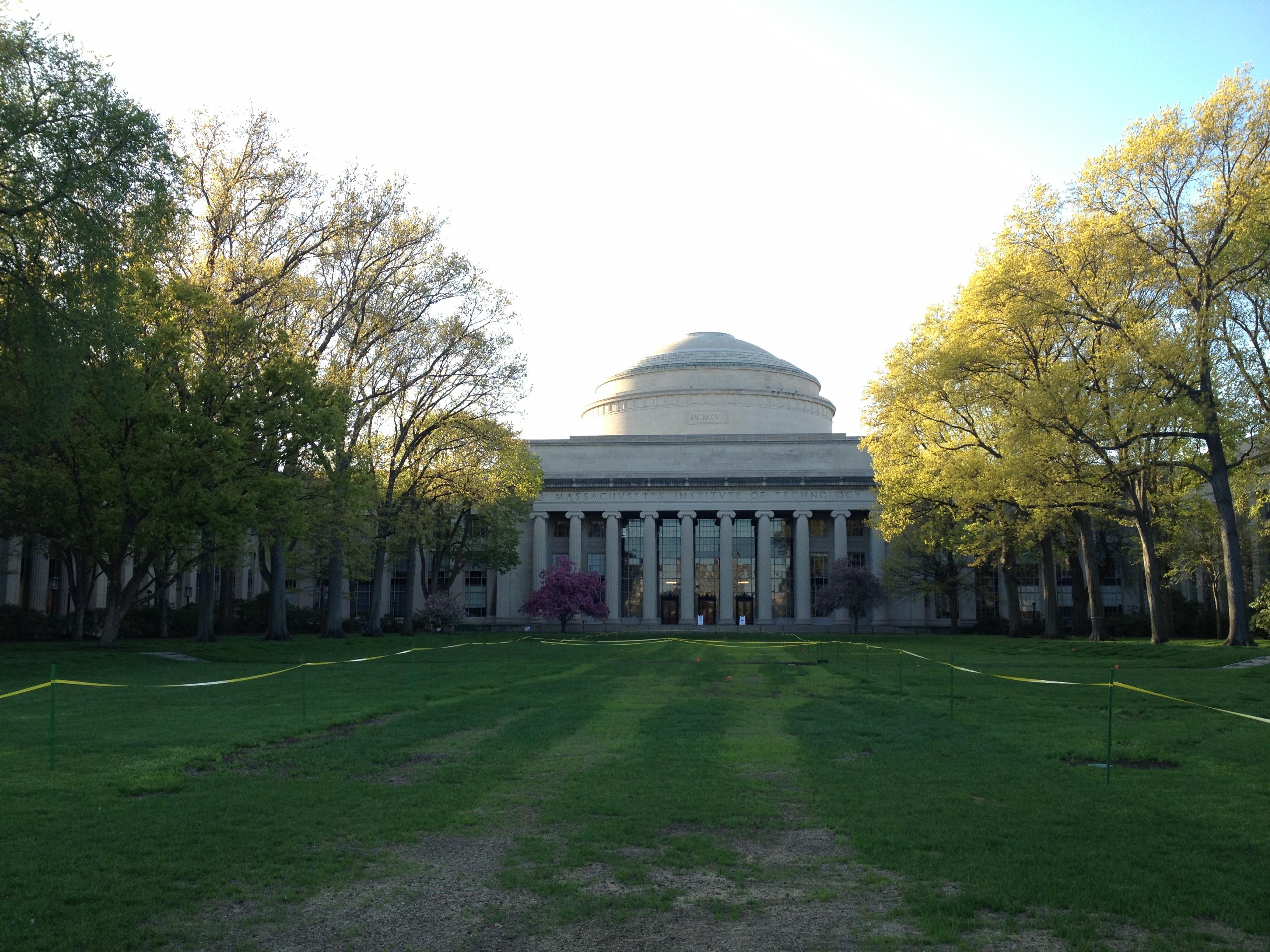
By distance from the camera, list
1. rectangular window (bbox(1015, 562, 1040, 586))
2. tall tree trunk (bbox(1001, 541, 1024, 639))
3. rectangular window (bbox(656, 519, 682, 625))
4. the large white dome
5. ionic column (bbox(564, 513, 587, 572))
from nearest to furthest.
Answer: tall tree trunk (bbox(1001, 541, 1024, 639))
rectangular window (bbox(1015, 562, 1040, 586))
ionic column (bbox(564, 513, 587, 572))
rectangular window (bbox(656, 519, 682, 625))
the large white dome

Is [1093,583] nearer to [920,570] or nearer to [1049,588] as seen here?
[1049,588]

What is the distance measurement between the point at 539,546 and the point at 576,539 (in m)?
2.97

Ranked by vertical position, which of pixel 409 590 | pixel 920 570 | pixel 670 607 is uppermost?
pixel 920 570

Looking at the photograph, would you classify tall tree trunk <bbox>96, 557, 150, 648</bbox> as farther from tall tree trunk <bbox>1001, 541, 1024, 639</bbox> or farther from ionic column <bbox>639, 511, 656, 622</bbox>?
ionic column <bbox>639, 511, 656, 622</bbox>

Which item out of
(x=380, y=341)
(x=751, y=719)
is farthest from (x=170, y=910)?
(x=380, y=341)

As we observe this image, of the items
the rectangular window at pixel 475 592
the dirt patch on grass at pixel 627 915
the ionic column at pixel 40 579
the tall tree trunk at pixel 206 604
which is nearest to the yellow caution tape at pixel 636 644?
the tall tree trunk at pixel 206 604

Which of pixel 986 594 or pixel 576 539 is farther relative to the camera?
pixel 576 539

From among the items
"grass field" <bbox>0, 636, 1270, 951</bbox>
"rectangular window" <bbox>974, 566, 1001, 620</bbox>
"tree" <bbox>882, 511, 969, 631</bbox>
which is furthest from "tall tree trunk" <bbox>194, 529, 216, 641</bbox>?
"rectangular window" <bbox>974, 566, 1001, 620</bbox>

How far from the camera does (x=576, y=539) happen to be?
265 feet

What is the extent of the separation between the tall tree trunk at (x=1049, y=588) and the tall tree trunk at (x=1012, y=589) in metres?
1.54

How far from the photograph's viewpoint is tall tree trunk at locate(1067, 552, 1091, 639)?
5272 centimetres

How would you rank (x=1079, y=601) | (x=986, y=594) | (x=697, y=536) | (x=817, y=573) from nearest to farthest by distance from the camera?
(x=1079, y=601) < (x=986, y=594) < (x=817, y=573) < (x=697, y=536)

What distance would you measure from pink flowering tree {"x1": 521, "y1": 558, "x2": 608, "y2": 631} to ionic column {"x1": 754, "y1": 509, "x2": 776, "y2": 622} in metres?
14.4

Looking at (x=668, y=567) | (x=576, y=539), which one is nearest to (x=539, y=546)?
(x=576, y=539)
